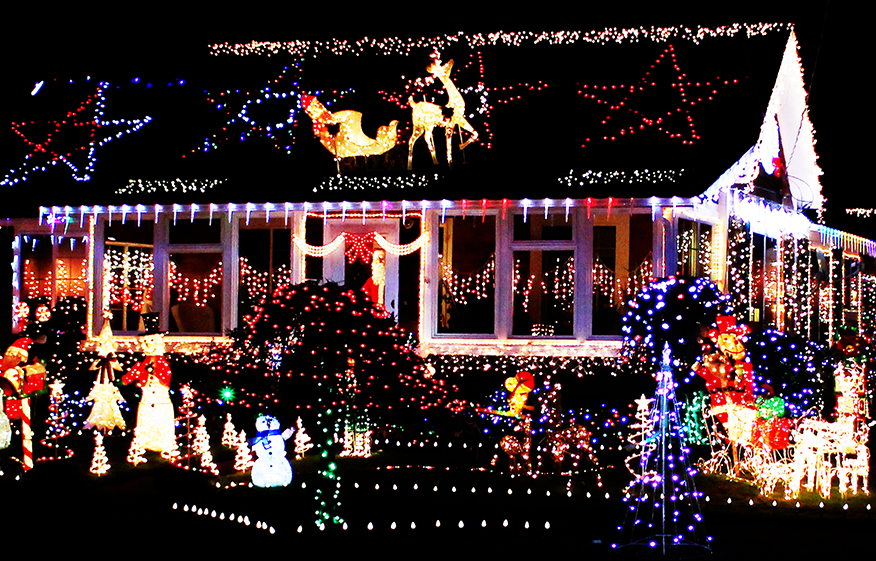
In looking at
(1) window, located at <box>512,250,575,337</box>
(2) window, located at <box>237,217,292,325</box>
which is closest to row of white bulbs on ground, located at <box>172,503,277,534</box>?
(2) window, located at <box>237,217,292,325</box>

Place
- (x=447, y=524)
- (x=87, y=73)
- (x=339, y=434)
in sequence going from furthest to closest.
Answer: (x=87, y=73)
(x=339, y=434)
(x=447, y=524)

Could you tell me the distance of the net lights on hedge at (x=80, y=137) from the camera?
59.4 feet

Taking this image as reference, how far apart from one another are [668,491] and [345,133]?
8229 millimetres

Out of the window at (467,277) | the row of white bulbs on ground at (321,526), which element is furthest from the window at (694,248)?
the row of white bulbs on ground at (321,526)

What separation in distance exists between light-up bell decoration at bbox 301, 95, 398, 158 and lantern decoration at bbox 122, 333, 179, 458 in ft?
12.0

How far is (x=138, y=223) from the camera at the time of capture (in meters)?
16.9

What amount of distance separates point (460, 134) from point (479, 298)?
2.19 meters

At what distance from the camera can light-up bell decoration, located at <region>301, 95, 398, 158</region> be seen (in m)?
16.3

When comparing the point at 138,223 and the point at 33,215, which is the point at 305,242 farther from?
the point at 33,215

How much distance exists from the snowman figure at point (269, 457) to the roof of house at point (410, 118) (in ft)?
14.3

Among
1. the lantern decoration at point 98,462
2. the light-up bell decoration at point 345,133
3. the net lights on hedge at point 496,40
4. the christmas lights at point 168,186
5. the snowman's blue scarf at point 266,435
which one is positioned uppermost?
the net lights on hedge at point 496,40

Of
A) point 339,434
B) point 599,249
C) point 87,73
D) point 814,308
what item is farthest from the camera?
point 814,308

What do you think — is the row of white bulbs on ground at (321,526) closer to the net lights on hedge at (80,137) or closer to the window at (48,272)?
the window at (48,272)

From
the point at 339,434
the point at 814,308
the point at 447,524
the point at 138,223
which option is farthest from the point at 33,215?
the point at 814,308
